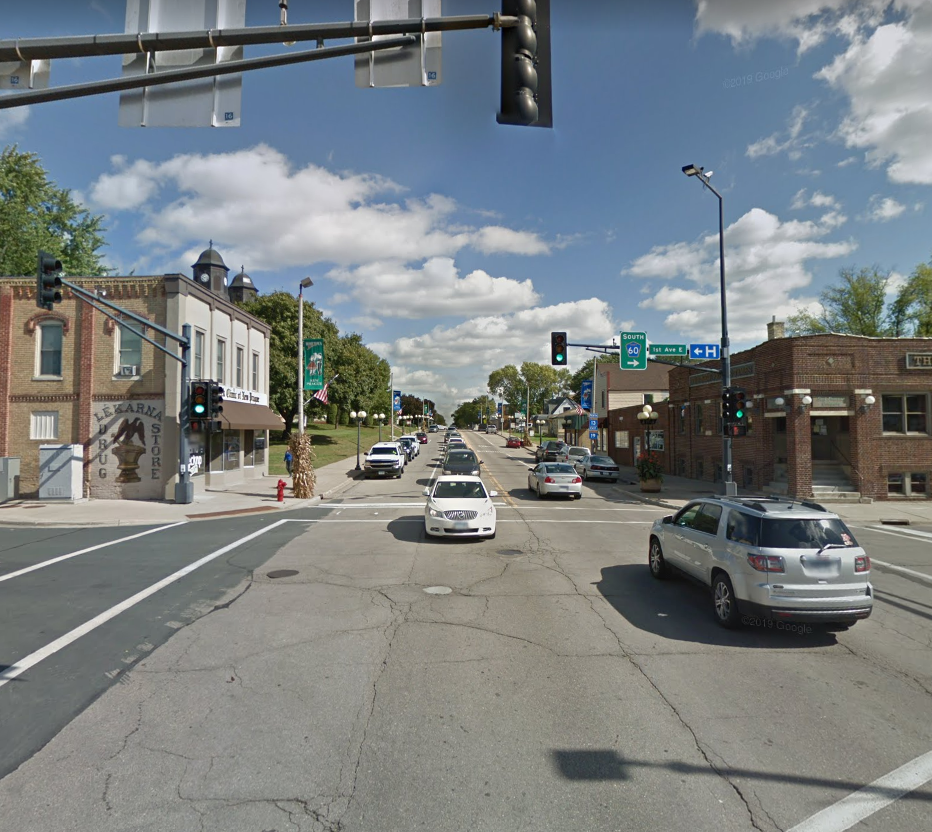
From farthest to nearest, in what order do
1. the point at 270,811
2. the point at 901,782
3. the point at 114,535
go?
the point at 114,535, the point at 901,782, the point at 270,811

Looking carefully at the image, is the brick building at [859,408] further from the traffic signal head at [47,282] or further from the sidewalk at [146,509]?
the traffic signal head at [47,282]

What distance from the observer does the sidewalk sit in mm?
16766

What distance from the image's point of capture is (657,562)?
983cm

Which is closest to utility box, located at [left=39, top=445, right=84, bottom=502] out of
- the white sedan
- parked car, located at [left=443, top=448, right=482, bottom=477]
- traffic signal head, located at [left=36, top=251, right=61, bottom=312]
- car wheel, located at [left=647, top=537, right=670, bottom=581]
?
traffic signal head, located at [left=36, top=251, right=61, bottom=312]

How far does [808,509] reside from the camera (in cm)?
730

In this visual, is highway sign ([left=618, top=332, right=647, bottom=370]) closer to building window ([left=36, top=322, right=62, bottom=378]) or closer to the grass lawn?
the grass lawn

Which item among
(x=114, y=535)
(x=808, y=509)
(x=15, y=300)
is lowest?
(x=114, y=535)

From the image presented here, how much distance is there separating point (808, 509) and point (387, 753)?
6.05 metres

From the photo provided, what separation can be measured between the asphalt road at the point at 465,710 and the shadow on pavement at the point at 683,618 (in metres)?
0.05

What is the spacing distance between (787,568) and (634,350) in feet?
55.2

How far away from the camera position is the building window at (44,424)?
71.2 ft

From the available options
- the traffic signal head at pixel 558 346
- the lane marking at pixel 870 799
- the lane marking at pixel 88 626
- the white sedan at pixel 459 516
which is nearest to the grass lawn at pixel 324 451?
the traffic signal head at pixel 558 346

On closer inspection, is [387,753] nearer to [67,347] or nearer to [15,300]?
[67,347]

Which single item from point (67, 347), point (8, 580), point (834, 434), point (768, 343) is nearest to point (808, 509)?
point (8, 580)
